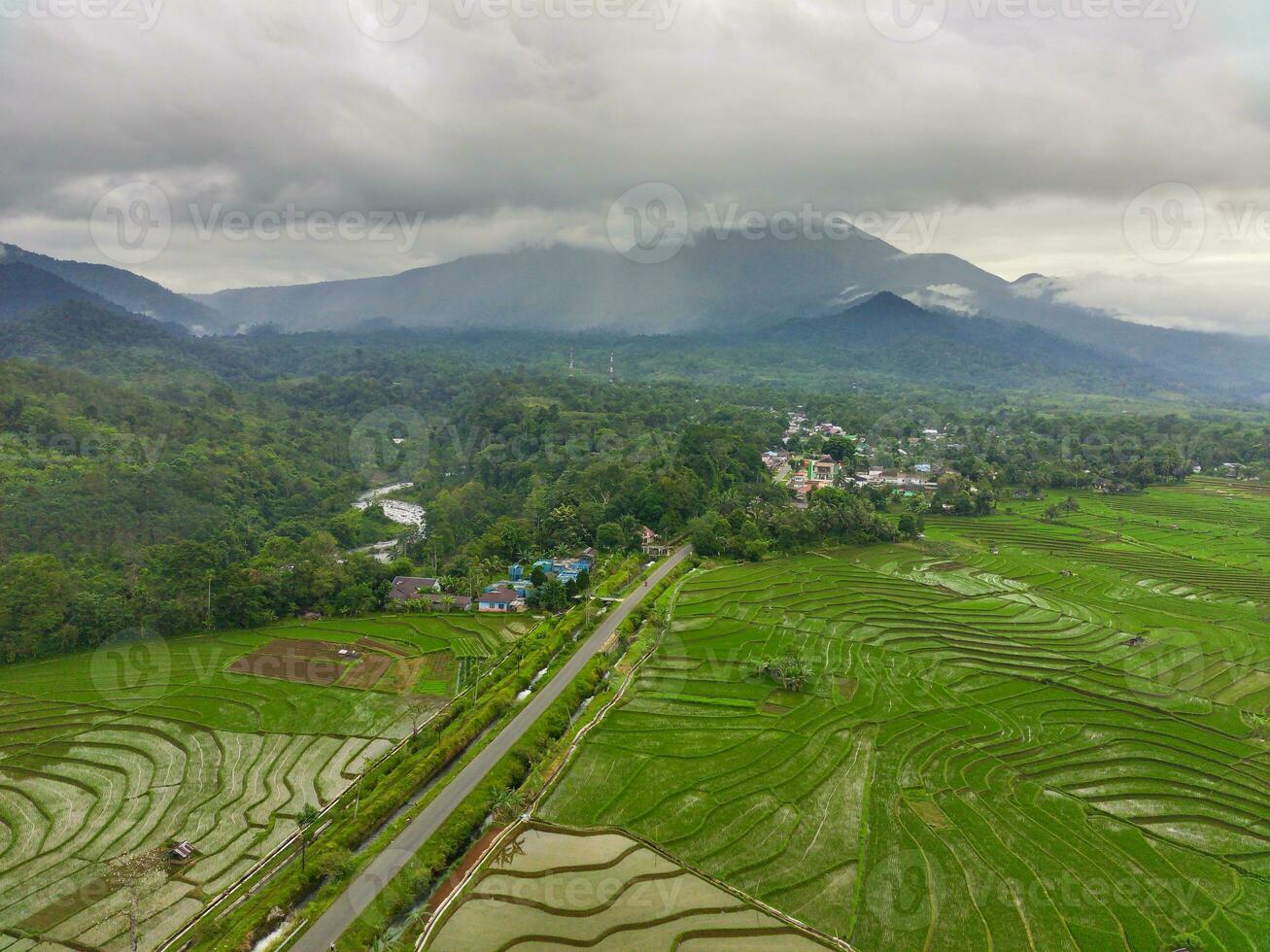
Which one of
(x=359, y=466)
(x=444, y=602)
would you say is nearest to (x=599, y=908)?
(x=444, y=602)

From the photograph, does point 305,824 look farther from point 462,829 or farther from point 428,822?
point 462,829

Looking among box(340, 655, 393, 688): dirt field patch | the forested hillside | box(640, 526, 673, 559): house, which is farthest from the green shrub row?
box(640, 526, 673, 559): house

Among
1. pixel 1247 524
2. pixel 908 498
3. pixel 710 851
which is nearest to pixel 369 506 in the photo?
pixel 908 498

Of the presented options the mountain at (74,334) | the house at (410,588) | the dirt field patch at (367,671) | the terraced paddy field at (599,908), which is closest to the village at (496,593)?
the house at (410,588)

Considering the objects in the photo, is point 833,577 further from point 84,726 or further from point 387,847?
point 84,726

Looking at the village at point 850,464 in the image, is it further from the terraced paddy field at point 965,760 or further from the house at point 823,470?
the terraced paddy field at point 965,760

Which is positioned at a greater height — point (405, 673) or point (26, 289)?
point (26, 289)
